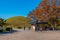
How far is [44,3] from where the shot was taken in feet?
162

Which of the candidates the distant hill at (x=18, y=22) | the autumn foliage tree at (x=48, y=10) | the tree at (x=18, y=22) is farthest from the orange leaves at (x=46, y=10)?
the distant hill at (x=18, y=22)

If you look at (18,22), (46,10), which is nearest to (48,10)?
(46,10)

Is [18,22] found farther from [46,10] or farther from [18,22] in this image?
[46,10]

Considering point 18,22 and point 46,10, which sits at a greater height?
point 46,10

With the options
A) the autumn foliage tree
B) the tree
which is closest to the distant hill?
the tree

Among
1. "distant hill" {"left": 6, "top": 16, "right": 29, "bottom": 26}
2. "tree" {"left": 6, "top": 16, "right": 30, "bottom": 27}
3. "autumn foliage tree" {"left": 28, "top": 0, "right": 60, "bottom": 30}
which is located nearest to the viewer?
"autumn foliage tree" {"left": 28, "top": 0, "right": 60, "bottom": 30}

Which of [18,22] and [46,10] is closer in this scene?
[46,10]

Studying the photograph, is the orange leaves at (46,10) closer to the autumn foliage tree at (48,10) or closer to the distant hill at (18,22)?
the autumn foliage tree at (48,10)

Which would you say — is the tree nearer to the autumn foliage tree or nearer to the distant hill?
the distant hill

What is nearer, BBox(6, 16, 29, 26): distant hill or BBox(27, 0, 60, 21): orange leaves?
BBox(27, 0, 60, 21): orange leaves

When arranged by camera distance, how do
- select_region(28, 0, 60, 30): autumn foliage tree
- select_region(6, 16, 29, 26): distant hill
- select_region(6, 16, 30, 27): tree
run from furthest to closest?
select_region(6, 16, 29, 26): distant hill → select_region(6, 16, 30, 27): tree → select_region(28, 0, 60, 30): autumn foliage tree

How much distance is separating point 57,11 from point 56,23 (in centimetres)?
750

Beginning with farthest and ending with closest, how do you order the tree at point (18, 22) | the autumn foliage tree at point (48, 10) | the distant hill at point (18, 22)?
the distant hill at point (18, 22), the tree at point (18, 22), the autumn foliage tree at point (48, 10)

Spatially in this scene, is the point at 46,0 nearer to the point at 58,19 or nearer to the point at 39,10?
the point at 39,10
